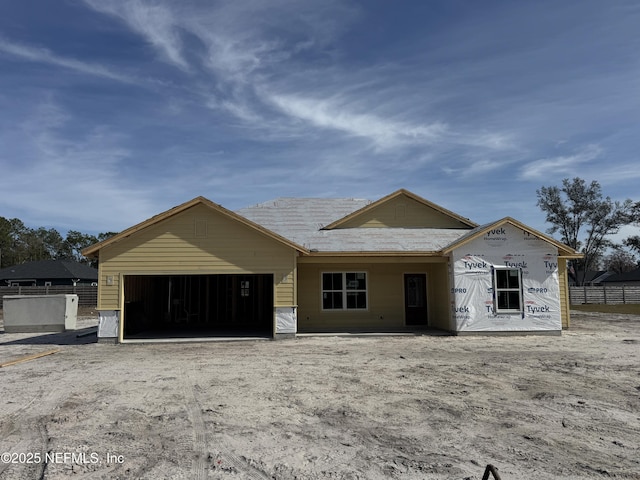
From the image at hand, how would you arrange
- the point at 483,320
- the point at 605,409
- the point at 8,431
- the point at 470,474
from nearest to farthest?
1. the point at 470,474
2. the point at 8,431
3. the point at 605,409
4. the point at 483,320

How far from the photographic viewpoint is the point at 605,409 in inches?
260

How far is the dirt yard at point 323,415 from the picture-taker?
4688 millimetres

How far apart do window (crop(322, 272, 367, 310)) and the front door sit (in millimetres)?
1711

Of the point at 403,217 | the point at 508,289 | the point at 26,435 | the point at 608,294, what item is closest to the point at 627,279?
the point at 608,294

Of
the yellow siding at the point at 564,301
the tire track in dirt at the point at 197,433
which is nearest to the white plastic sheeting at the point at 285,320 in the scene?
the tire track in dirt at the point at 197,433

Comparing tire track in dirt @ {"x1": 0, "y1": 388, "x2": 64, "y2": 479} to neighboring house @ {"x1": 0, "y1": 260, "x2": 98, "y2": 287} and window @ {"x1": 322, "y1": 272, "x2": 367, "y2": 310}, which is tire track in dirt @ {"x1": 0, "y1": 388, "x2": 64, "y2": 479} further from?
neighboring house @ {"x1": 0, "y1": 260, "x2": 98, "y2": 287}

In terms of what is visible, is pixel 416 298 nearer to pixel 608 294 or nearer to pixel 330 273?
pixel 330 273

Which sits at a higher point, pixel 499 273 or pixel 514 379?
pixel 499 273

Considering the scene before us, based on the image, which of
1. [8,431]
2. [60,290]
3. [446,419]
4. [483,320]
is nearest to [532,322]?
[483,320]

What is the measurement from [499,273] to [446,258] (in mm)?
1818

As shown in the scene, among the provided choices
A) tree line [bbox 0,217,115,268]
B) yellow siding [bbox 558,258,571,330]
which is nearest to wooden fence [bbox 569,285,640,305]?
yellow siding [bbox 558,258,571,330]

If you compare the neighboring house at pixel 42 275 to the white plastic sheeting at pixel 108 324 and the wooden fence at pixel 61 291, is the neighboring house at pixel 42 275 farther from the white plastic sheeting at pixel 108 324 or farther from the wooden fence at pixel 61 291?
the white plastic sheeting at pixel 108 324

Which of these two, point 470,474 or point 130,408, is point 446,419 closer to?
point 470,474

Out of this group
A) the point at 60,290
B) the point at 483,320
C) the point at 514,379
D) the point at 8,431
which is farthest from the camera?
the point at 60,290
